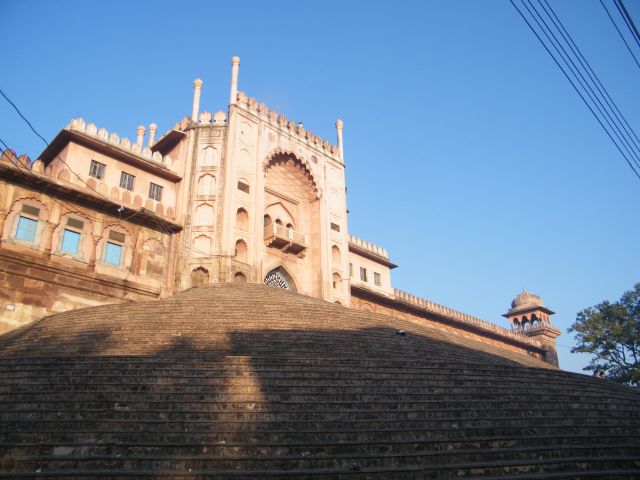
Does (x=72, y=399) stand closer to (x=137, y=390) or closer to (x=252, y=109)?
(x=137, y=390)

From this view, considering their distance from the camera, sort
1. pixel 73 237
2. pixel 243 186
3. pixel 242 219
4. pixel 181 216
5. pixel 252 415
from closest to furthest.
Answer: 1. pixel 252 415
2. pixel 73 237
3. pixel 181 216
4. pixel 242 219
5. pixel 243 186

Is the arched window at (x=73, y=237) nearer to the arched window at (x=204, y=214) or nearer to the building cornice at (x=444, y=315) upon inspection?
the arched window at (x=204, y=214)

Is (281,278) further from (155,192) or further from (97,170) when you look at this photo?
(97,170)

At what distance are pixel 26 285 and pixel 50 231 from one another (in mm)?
2062

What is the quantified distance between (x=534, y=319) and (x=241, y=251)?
30.2 m

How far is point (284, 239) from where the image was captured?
23203 millimetres

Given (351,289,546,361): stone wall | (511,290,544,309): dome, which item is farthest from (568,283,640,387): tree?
(511,290,544,309): dome

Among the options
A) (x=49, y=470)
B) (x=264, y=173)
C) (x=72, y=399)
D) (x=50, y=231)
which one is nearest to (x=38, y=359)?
(x=72, y=399)

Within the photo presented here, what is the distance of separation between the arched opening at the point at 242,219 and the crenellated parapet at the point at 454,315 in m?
11.4

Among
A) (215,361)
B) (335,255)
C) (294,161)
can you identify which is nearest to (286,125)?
(294,161)

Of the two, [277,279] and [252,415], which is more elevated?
[277,279]

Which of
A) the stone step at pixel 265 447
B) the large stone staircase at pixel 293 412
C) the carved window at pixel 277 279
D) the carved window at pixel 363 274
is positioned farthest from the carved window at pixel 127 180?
the stone step at pixel 265 447

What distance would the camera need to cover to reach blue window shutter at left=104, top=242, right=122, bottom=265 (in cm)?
1859

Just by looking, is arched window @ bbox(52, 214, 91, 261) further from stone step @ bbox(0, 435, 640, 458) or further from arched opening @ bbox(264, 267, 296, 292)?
stone step @ bbox(0, 435, 640, 458)
